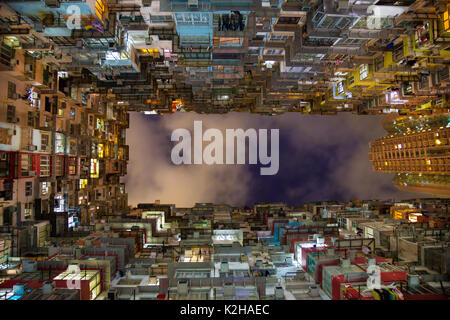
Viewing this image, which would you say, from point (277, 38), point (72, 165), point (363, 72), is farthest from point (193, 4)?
point (72, 165)

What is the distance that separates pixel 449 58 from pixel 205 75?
22.3 meters

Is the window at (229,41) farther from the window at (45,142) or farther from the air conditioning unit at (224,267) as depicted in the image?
the window at (45,142)

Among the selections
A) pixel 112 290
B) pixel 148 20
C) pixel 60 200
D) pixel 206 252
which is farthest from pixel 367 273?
pixel 60 200

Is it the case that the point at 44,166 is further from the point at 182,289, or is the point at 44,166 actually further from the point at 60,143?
the point at 182,289

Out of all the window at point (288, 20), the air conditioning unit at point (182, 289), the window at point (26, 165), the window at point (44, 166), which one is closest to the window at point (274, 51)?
the window at point (288, 20)

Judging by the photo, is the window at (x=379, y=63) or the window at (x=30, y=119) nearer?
the window at (x=379, y=63)

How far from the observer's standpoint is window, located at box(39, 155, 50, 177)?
36.8 metres

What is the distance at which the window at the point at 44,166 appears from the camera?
121 feet

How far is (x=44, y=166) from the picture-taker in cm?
3741

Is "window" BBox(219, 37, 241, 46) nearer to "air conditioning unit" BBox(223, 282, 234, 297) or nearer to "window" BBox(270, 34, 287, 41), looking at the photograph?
"window" BBox(270, 34, 287, 41)

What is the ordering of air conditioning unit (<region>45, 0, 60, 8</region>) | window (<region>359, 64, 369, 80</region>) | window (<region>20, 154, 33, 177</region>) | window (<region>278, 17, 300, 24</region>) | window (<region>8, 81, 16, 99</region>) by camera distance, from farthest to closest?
window (<region>359, 64, 369, 80</region>), window (<region>20, 154, 33, 177</region>), window (<region>8, 81, 16, 99</region>), window (<region>278, 17, 300, 24</region>), air conditioning unit (<region>45, 0, 60, 8</region>)

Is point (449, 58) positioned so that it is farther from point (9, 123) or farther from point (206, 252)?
point (9, 123)

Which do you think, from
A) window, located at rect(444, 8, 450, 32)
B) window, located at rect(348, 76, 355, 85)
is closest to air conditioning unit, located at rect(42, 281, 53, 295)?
window, located at rect(444, 8, 450, 32)

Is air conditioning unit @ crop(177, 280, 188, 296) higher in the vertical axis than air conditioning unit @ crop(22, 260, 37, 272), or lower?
lower
